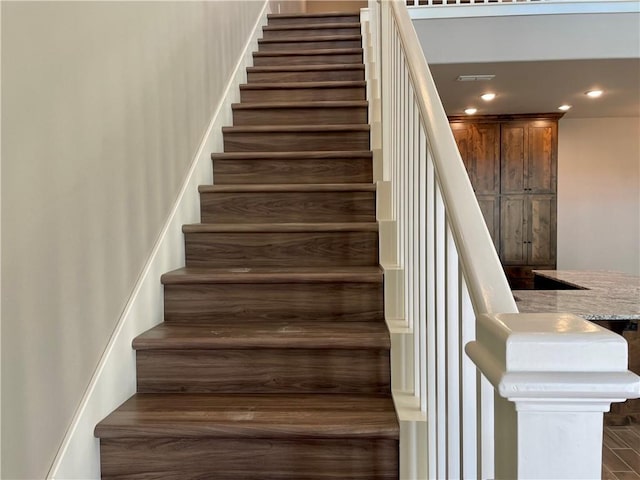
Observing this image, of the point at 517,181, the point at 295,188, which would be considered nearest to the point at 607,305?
the point at 295,188

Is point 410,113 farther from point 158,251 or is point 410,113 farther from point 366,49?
point 366,49

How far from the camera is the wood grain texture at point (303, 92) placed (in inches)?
110

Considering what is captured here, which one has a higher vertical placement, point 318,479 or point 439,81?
point 439,81

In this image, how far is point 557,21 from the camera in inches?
132

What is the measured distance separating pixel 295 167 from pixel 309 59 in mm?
1420

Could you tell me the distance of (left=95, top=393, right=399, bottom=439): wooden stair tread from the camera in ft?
3.77

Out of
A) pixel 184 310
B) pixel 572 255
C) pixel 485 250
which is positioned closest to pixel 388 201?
pixel 184 310

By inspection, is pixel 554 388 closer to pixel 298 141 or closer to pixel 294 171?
pixel 294 171

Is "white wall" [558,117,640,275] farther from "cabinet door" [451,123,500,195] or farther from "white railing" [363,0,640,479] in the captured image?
"white railing" [363,0,640,479]

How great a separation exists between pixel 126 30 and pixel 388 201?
1.08 metres

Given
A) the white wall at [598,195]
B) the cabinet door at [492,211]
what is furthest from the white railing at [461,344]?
the white wall at [598,195]

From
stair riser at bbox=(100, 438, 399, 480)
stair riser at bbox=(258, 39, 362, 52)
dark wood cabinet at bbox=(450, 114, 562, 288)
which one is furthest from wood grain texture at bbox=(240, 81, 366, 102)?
dark wood cabinet at bbox=(450, 114, 562, 288)

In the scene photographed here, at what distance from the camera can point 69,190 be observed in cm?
110

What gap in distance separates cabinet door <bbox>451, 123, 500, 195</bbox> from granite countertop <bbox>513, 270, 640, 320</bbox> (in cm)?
236
